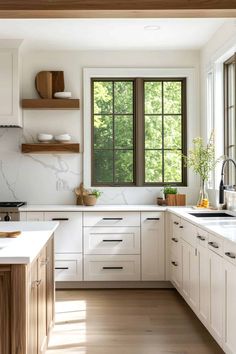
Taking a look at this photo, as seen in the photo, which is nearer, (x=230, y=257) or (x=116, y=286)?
(x=230, y=257)

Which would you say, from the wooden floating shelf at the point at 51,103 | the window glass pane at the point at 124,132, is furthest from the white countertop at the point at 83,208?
the wooden floating shelf at the point at 51,103

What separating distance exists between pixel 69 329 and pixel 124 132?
269 centimetres

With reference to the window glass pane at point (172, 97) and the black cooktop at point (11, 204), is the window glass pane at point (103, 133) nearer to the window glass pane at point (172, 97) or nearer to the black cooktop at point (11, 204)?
the window glass pane at point (172, 97)

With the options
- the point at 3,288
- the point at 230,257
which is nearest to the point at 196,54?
the point at 230,257

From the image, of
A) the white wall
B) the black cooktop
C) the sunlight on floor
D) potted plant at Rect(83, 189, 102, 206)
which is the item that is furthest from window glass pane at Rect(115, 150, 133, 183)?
the sunlight on floor

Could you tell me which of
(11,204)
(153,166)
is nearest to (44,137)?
(11,204)

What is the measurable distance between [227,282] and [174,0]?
70.9 inches

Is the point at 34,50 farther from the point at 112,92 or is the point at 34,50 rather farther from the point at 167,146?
the point at 167,146

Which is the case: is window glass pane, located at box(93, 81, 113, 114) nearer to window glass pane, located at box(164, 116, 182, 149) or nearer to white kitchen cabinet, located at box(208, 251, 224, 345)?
window glass pane, located at box(164, 116, 182, 149)

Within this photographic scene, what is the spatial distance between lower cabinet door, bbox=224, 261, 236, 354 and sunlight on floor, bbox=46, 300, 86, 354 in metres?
1.08

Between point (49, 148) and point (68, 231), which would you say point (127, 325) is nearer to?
point (68, 231)

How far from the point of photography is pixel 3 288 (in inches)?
101

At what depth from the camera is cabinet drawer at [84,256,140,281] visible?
5.69 meters

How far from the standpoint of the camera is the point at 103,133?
20.6 ft
